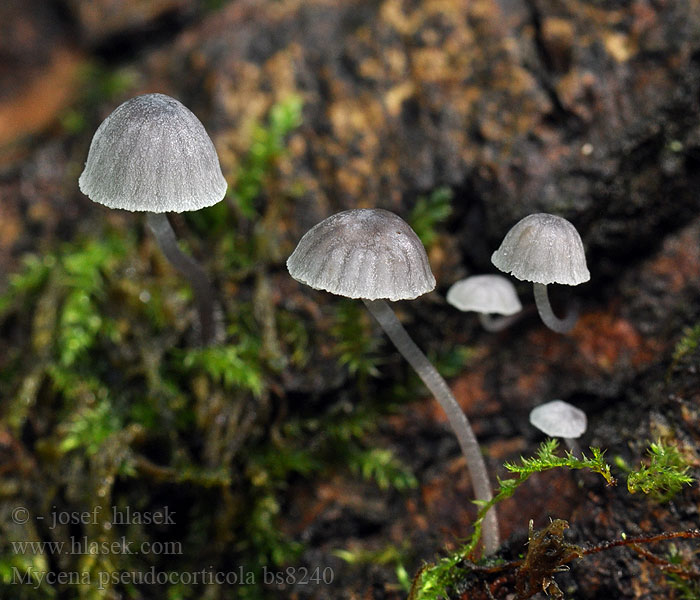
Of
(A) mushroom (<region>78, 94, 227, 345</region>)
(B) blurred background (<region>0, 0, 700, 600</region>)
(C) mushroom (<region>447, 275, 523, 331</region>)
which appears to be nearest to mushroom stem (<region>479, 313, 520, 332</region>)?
(B) blurred background (<region>0, 0, 700, 600</region>)

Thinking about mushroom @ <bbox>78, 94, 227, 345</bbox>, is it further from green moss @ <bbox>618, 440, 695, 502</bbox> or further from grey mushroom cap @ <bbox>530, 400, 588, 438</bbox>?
green moss @ <bbox>618, 440, 695, 502</bbox>

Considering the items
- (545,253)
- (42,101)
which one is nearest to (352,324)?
(545,253)

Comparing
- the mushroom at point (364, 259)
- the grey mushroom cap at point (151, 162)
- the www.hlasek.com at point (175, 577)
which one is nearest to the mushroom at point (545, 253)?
the mushroom at point (364, 259)

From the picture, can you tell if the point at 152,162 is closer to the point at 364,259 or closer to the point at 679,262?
the point at 364,259

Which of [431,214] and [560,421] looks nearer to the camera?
[560,421]

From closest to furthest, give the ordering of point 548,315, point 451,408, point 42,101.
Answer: point 451,408 → point 548,315 → point 42,101
